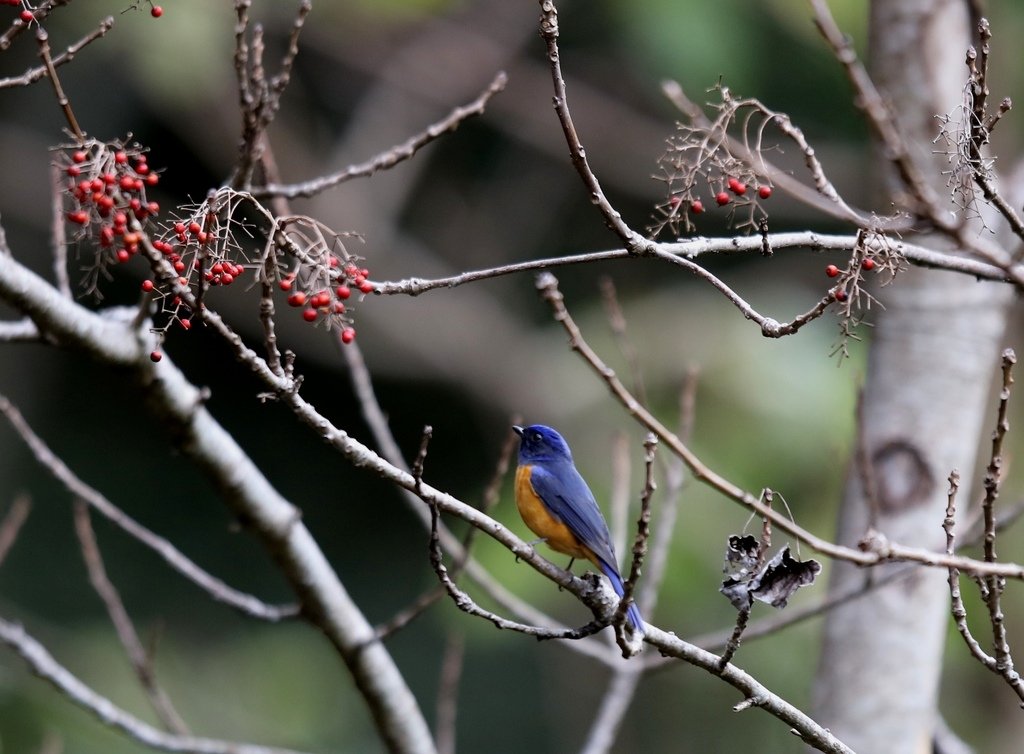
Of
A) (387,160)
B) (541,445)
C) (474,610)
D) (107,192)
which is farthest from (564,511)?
(107,192)

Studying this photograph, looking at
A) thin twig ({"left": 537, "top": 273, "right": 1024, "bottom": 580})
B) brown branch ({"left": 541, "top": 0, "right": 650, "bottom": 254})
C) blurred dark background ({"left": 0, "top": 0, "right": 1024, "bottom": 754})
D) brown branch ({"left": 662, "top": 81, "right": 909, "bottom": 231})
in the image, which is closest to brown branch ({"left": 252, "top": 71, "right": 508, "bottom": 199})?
brown branch ({"left": 662, "top": 81, "right": 909, "bottom": 231})

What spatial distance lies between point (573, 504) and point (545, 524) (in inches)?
5.4

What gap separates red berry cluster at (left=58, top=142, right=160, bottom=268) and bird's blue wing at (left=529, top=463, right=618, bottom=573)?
2006mm

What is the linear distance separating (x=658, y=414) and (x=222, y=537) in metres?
4.40

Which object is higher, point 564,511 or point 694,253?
point 564,511

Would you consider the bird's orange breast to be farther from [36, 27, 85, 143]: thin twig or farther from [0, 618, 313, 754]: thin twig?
[36, 27, 85, 143]: thin twig

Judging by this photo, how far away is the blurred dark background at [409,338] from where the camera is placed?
7.88 meters

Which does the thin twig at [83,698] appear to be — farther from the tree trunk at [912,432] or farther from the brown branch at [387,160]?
the tree trunk at [912,432]

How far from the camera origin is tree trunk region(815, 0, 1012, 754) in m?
3.89

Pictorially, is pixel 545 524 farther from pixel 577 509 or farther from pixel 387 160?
pixel 387 160

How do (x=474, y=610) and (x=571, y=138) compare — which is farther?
(x=474, y=610)

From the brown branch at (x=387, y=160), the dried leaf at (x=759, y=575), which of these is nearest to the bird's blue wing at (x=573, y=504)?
the brown branch at (x=387, y=160)

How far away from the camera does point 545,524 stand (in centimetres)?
388

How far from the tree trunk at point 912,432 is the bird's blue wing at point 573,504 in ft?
2.89
